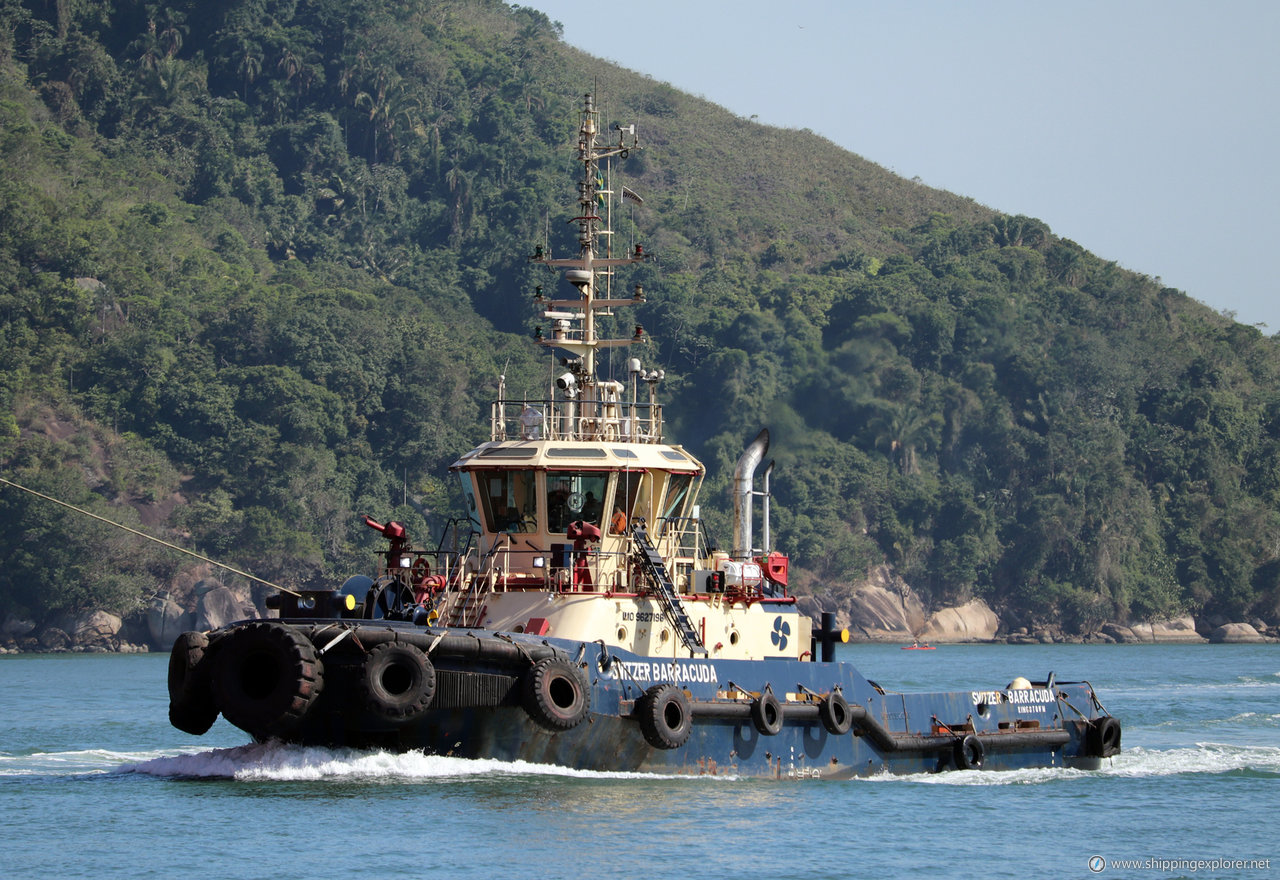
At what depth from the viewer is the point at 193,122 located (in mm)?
128250

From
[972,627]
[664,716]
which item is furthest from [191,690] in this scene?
[972,627]

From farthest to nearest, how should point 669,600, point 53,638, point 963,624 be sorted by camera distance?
point 963,624 < point 53,638 < point 669,600

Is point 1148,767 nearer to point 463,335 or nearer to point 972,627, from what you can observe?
point 972,627

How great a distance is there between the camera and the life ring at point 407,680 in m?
19.0

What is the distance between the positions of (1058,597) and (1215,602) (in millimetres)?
10045

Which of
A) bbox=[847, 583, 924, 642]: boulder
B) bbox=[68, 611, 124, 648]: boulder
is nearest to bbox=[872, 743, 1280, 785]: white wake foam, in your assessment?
bbox=[68, 611, 124, 648]: boulder

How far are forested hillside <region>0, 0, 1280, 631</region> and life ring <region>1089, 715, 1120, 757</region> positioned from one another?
181 feet

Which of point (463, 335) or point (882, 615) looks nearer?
point (882, 615)

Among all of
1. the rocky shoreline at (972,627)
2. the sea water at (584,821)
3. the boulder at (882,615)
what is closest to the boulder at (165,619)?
the rocky shoreline at (972,627)

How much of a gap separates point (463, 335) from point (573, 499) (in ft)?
268

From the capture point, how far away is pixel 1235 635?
99.8m

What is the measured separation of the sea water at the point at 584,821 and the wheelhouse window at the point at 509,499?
142 inches

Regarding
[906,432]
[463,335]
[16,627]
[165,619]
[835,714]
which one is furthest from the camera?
[906,432]
